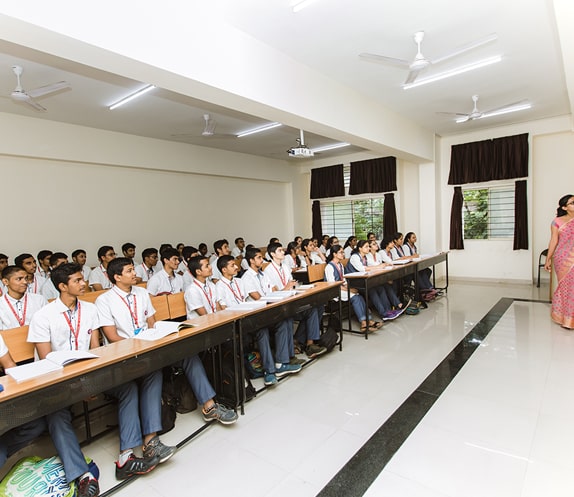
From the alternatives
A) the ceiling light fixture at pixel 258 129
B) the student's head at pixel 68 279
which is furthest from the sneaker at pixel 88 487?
the ceiling light fixture at pixel 258 129

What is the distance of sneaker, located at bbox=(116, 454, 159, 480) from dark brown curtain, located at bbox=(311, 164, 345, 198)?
8.01 meters

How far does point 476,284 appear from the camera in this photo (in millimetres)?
7242

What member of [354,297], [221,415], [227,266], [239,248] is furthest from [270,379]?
[239,248]

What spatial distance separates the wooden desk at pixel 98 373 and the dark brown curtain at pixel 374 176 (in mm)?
A: 6856

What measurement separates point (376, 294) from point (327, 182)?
5310mm

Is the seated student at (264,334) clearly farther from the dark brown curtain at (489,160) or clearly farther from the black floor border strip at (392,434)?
the dark brown curtain at (489,160)

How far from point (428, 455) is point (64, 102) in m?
5.72

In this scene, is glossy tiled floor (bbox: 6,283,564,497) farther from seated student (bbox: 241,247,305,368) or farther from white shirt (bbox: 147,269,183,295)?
white shirt (bbox: 147,269,183,295)

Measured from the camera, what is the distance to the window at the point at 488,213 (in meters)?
7.25

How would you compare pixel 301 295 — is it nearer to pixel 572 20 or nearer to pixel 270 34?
pixel 270 34

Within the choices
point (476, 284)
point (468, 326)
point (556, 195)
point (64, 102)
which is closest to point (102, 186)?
point (64, 102)

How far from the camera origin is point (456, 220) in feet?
25.0

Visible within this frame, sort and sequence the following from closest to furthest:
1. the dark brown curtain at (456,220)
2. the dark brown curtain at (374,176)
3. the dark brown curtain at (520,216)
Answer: the dark brown curtain at (520,216), the dark brown curtain at (456,220), the dark brown curtain at (374,176)

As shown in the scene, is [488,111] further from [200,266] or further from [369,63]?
[200,266]
